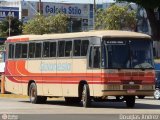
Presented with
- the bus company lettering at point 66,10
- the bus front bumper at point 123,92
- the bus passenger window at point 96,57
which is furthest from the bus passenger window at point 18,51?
the bus company lettering at point 66,10

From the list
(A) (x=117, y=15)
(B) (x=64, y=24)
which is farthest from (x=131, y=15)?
(B) (x=64, y=24)

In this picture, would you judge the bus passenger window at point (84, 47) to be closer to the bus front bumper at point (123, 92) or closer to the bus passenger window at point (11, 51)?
the bus front bumper at point (123, 92)

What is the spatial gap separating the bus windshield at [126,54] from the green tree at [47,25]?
5596 centimetres

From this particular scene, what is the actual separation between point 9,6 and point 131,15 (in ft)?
192

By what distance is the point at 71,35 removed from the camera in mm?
27906

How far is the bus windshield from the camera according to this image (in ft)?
84.9

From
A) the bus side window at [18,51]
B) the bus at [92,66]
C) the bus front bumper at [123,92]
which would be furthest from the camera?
the bus side window at [18,51]

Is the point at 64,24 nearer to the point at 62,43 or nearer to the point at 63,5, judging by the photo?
the point at 63,5

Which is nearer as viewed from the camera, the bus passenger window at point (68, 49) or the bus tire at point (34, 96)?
the bus passenger window at point (68, 49)

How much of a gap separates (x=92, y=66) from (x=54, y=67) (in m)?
2.88

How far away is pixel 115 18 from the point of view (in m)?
72.9

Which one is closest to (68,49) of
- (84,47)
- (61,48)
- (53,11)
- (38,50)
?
(61,48)

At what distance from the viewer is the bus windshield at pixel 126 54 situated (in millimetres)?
25891

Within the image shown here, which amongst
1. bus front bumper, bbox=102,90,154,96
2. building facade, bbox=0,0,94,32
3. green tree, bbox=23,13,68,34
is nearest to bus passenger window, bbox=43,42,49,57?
bus front bumper, bbox=102,90,154,96
